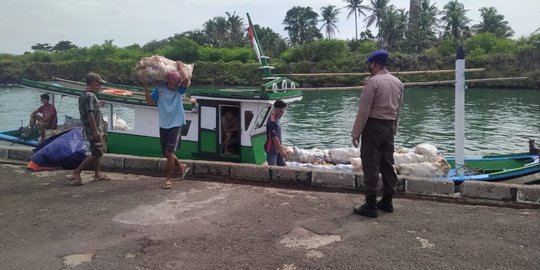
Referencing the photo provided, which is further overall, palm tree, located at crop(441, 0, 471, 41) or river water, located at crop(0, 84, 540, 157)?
palm tree, located at crop(441, 0, 471, 41)

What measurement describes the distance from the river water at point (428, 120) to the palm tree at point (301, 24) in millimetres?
44993

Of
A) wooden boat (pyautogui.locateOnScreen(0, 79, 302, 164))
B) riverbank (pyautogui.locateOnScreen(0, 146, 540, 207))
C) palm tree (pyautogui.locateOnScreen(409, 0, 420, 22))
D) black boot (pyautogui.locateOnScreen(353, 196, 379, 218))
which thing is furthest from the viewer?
palm tree (pyautogui.locateOnScreen(409, 0, 420, 22))

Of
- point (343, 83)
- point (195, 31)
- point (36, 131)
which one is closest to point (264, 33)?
point (195, 31)

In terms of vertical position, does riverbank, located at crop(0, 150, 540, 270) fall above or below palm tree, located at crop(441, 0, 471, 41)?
below

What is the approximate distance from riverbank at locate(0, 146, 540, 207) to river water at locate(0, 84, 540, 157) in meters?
6.61

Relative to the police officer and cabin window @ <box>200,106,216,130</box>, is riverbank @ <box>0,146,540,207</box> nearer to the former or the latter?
the police officer

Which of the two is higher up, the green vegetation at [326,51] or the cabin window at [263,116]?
the green vegetation at [326,51]

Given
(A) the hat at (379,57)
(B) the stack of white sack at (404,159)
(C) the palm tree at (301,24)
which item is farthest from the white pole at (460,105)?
(C) the palm tree at (301,24)

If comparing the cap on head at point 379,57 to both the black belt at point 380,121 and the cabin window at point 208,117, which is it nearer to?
the black belt at point 380,121

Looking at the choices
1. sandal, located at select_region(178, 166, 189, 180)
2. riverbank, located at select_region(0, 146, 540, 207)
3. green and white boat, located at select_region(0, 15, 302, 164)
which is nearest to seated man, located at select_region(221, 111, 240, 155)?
green and white boat, located at select_region(0, 15, 302, 164)

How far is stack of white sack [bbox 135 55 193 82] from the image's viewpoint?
638 cm

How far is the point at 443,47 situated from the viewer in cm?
6525

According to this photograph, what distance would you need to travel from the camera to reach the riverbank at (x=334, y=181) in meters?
5.67

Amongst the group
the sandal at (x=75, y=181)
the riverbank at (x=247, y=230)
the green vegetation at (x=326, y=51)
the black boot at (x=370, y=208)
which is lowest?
the riverbank at (x=247, y=230)
